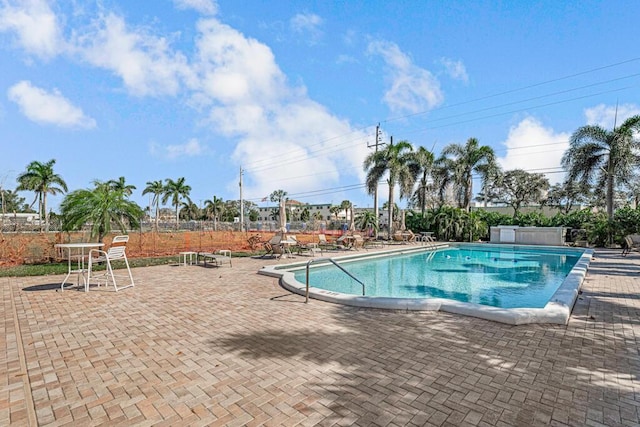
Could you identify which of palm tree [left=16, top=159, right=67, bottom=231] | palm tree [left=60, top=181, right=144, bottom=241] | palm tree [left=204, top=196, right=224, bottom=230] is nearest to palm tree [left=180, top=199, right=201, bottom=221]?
palm tree [left=204, top=196, right=224, bottom=230]

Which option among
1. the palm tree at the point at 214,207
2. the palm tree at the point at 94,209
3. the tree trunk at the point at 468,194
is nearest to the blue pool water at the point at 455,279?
the palm tree at the point at 94,209

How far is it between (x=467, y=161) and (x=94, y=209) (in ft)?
80.7

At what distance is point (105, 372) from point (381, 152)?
22.9 metres

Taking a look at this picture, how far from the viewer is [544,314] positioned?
14.9 ft

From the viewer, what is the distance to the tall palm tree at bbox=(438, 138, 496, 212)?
82.4ft

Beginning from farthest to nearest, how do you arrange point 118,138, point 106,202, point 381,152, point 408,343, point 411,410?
1. point 381,152
2. point 118,138
3. point 106,202
4. point 408,343
5. point 411,410

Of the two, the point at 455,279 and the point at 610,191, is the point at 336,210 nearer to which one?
the point at 610,191

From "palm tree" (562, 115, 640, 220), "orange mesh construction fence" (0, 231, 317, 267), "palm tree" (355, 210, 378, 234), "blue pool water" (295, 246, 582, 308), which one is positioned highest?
"palm tree" (562, 115, 640, 220)

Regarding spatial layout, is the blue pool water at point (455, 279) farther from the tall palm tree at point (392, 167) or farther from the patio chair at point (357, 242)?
the tall palm tree at point (392, 167)

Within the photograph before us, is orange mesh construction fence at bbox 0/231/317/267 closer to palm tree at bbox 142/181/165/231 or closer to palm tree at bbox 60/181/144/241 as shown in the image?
palm tree at bbox 60/181/144/241

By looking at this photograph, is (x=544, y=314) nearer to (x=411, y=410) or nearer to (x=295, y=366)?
(x=411, y=410)

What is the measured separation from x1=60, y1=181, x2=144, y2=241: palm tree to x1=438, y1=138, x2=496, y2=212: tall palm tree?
76.4 ft

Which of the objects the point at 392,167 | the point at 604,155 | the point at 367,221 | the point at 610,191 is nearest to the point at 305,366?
the point at 392,167

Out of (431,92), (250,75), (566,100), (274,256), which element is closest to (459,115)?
(566,100)
